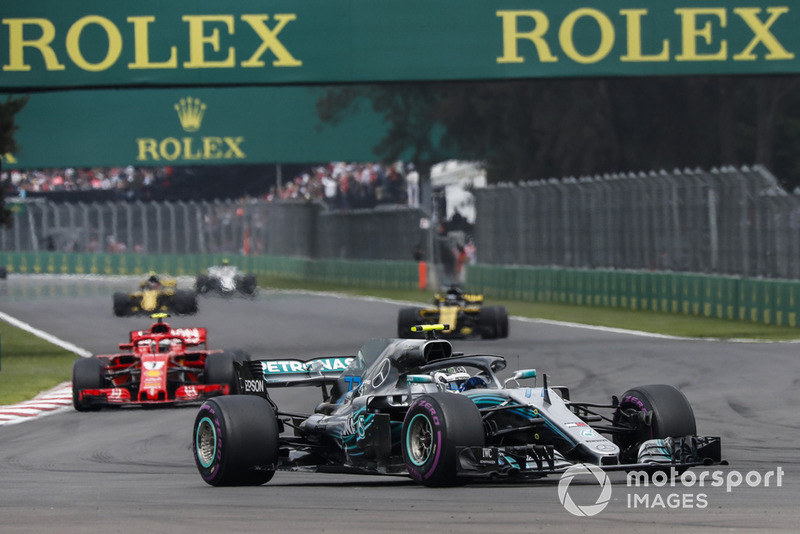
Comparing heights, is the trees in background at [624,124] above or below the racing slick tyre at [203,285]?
above

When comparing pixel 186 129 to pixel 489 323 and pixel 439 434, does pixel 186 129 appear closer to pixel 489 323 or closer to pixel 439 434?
pixel 489 323

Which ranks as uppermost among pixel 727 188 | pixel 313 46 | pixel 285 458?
pixel 313 46

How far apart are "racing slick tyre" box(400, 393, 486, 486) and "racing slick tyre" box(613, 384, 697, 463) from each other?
3.98 ft

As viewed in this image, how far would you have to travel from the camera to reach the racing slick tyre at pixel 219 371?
688 inches

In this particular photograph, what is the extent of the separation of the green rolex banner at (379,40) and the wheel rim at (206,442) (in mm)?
13301

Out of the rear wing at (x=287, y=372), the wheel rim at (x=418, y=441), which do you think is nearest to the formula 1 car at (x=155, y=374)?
the rear wing at (x=287, y=372)

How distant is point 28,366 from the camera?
2364 cm

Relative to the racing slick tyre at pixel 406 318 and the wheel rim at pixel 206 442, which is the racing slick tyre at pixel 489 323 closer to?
the racing slick tyre at pixel 406 318

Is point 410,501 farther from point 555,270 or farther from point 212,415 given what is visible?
point 555,270

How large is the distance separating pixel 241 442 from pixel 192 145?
50.7 m

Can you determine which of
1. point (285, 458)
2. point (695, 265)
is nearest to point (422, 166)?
point (695, 265)

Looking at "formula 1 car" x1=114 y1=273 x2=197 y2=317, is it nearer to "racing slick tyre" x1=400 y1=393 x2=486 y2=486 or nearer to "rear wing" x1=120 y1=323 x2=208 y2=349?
"rear wing" x1=120 y1=323 x2=208 y2=349

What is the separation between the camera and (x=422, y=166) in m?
57.4

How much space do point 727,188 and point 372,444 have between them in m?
20.6
